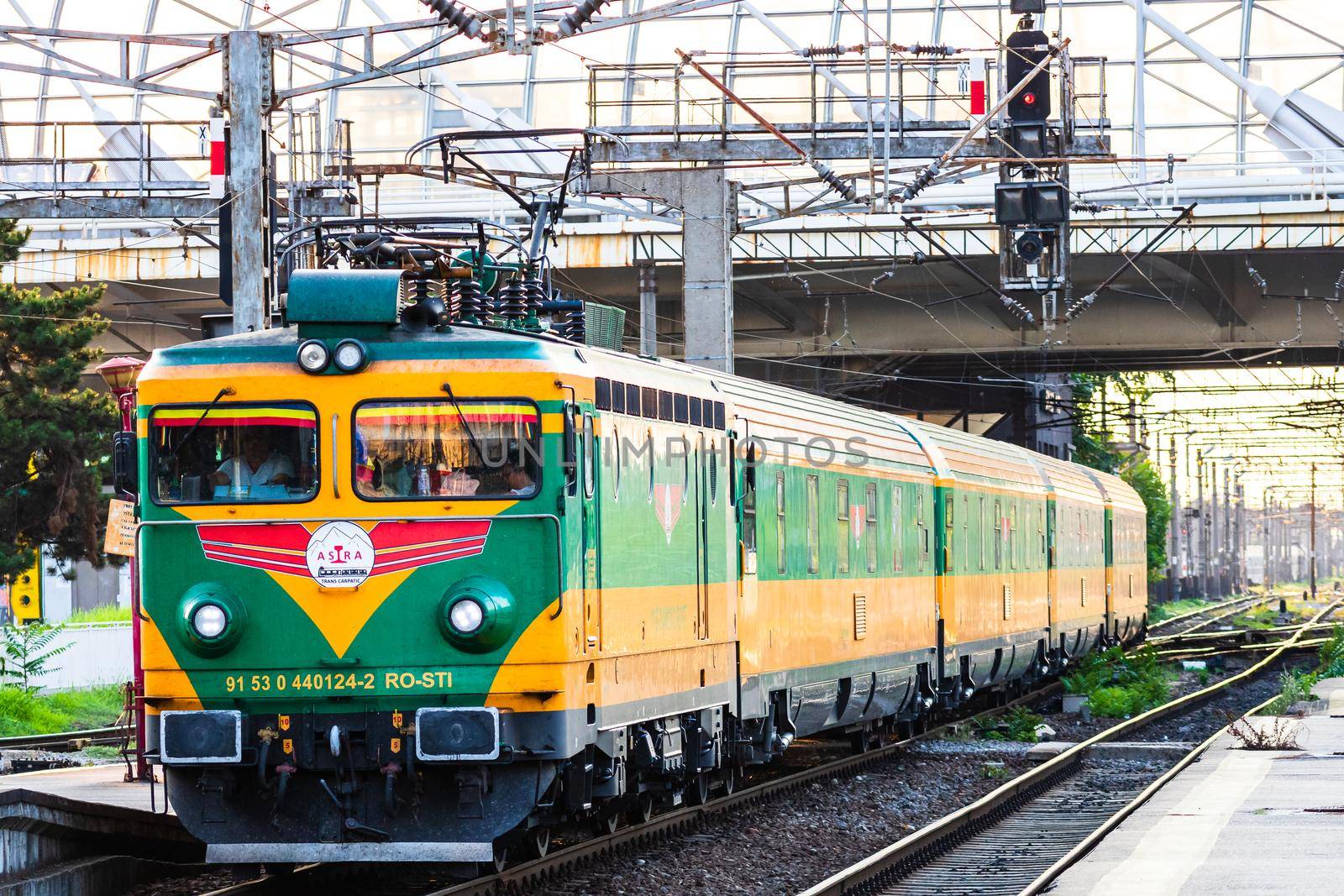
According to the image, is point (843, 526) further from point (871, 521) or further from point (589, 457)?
point (589, 457)

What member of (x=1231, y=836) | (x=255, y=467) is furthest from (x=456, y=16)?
(x=1231, y=836)

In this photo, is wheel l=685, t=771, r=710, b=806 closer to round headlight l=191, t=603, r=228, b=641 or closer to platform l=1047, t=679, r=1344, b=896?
platform l=1047, t=679, r=1344, b=896

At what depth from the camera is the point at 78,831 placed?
11531mm

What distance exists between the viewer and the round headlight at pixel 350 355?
10.8 meters

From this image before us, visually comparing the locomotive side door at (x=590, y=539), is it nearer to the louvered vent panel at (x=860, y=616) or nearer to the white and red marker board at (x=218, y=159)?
the louvered vent panel at (x=860, y=616)

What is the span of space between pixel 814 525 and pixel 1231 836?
540 cm

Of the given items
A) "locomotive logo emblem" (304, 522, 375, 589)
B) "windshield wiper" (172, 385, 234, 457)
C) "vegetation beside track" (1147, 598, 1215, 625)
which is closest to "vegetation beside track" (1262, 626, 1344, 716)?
"locomotive logo emblem" (304, 522, 375, 589)

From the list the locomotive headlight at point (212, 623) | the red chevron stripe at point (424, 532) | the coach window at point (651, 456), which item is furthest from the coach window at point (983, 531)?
the locomotive headlight at point (212, 623)

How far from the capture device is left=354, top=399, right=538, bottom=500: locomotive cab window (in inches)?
425

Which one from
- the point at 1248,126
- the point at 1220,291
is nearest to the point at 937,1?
the point at 1248,126

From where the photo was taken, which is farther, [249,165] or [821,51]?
[821,51]

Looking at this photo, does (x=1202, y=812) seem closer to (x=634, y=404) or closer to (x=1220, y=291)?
(x=634, y=404)

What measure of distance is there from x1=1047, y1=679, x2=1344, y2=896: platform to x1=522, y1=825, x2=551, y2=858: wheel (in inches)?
122

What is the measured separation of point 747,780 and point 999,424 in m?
41.0
